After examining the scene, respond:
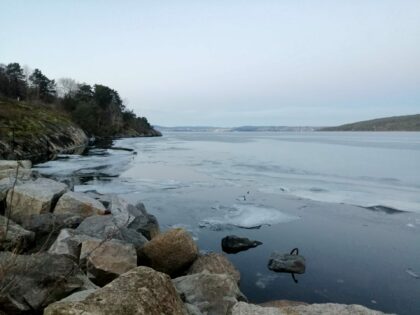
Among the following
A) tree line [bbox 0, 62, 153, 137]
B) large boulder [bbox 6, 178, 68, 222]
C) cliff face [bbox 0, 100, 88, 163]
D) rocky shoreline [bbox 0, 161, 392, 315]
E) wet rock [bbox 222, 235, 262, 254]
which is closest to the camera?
rocky shoreline [bbox 0, 161, 392, 315]

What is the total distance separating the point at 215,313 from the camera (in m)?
5.00

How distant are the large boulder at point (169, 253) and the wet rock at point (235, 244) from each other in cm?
261

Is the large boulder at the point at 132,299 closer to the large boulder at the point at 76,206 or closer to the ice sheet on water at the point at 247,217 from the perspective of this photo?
the large boulder at the point at 76,206

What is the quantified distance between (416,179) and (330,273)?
14.0 m

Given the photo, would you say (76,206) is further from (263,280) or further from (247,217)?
(247,217)

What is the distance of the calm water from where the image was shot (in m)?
7.67

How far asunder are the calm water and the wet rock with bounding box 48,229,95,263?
3.30 m

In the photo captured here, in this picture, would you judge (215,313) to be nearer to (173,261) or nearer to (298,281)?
(173,261)

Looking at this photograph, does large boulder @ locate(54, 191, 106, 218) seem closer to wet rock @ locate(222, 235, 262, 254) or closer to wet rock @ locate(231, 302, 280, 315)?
wet rock @ locate(222, 235, 262, 254)

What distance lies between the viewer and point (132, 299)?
3318 millimetres

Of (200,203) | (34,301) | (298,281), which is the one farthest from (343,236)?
(34,301)

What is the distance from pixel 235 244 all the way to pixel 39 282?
19.3ft

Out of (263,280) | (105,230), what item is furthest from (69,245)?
(263,280)

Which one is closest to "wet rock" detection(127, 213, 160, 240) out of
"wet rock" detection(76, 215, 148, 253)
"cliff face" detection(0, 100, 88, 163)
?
"wet rock" detection(76, 215, 148, 253)
